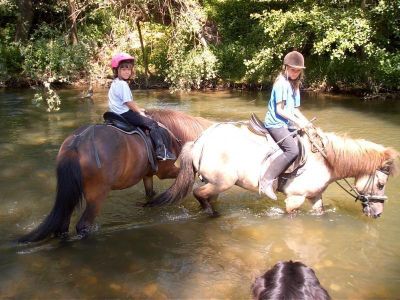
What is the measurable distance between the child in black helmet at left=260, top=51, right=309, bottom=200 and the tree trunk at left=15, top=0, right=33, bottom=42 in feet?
59.6

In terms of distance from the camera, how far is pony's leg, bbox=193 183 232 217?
19.1ft

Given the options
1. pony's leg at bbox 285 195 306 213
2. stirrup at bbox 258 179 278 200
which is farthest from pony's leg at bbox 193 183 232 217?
pony's leg at bbox 285 195 306 213

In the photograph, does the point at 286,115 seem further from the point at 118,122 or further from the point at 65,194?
the point at 65,194

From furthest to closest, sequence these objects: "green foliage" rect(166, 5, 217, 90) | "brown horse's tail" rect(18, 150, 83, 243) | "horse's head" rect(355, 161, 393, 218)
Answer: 1. "green foliage" rect(166, 5, 217, 90)
2. "horse's head" rect(355, 161, 393, 218)
3. "brown horse's tail" rect(18, 150, 83, 243)

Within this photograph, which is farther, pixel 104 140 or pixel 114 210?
pixel 114 210

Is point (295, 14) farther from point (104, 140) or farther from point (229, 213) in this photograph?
point (104, 140)

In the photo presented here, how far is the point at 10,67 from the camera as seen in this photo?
1925 centimetres

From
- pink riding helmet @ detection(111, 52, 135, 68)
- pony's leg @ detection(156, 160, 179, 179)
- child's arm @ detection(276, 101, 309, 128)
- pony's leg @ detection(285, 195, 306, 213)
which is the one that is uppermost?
pink riding helmet @ detection(111, 52, 135, 68)

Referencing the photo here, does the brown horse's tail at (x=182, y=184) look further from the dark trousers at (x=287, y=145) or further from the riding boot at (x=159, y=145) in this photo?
the dark trousers at (x=287, y=145)

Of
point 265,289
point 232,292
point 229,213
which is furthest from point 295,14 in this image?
point 265,289

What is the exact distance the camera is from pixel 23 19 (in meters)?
20.2

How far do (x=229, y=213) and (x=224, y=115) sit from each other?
739cm

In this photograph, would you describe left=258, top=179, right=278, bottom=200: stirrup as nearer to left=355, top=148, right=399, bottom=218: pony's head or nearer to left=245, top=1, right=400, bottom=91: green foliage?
left=355, top=148, right=399, bottom=218: pony's head

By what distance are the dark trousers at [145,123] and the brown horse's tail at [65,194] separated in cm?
105
